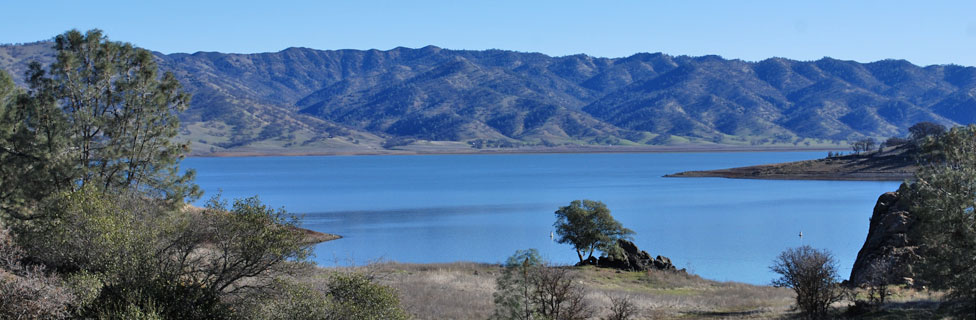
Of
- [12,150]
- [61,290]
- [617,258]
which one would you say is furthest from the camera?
[617,258]

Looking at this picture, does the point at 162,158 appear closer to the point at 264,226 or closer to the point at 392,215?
the point at 264,226

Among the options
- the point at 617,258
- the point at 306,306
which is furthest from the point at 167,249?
the point at 617,258

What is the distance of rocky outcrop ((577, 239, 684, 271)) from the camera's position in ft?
148

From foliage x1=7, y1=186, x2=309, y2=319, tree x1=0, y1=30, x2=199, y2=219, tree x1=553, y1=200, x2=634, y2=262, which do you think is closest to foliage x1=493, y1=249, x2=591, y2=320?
foliage x1=7, y1=186, x2=309, y2=319

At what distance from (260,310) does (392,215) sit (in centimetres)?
6616

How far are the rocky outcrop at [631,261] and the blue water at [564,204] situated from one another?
365 centimetres

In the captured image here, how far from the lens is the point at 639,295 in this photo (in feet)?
113

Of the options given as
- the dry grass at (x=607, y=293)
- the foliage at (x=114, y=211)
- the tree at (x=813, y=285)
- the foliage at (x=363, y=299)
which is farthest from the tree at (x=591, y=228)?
the foliage at (x=363, y=299)

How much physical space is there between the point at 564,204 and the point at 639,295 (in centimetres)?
6024

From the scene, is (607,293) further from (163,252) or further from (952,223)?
(163,252)

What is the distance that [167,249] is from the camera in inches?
779

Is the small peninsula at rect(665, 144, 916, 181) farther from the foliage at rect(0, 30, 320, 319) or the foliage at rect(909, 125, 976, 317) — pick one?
the foliage at rect(0, 30, 320, 319)

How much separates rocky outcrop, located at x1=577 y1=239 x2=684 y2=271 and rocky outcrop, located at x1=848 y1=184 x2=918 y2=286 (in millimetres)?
11047

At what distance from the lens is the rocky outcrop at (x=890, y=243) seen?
104 ft
